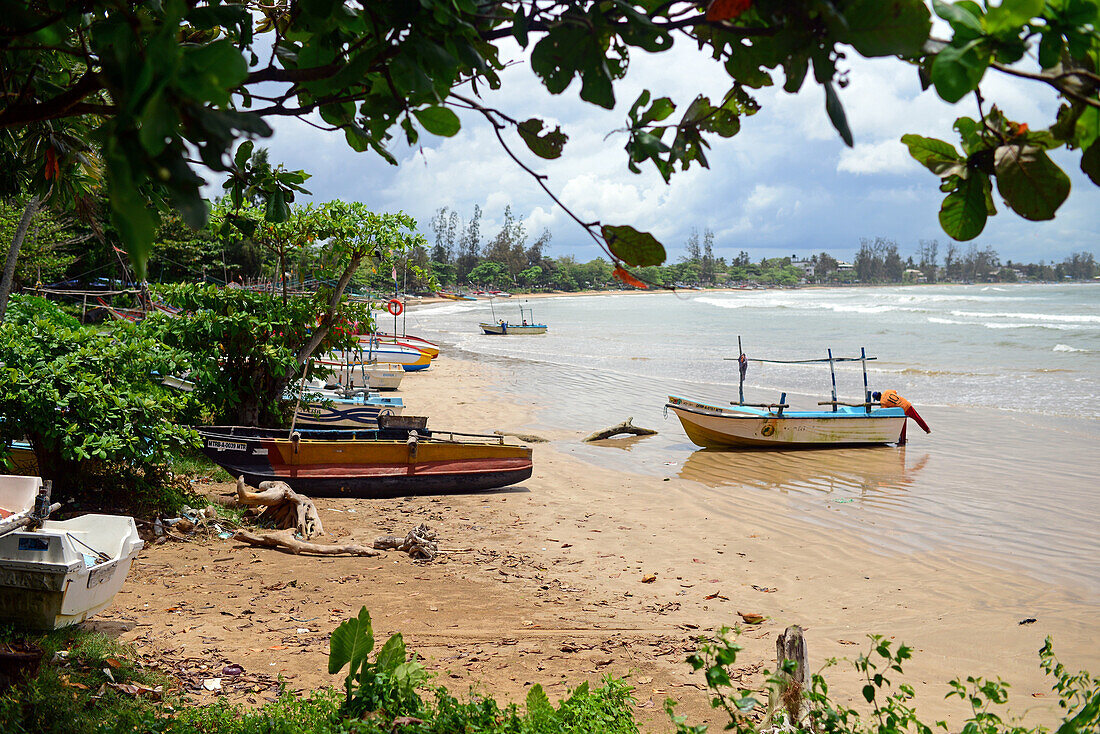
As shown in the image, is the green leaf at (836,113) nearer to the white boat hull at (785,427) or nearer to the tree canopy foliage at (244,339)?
the tree canopy foliage at (244,339)

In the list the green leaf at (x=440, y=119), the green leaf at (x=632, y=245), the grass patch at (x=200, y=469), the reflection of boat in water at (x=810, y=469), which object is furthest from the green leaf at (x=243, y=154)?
the reflection of boat in water at (x=810, y=469)

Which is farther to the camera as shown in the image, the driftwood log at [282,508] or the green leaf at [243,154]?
the driftwood log at [282,508]

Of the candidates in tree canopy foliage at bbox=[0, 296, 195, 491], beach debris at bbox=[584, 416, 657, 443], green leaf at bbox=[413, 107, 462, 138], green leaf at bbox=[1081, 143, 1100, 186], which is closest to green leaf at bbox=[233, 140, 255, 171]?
green leaf at bbox=[413, 107, 462, 138]

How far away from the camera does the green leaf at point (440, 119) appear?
72.5 inches

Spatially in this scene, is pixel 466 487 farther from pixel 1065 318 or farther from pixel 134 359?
pixel 1065 318

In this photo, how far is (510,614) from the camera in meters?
5.86

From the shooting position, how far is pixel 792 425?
516 inches

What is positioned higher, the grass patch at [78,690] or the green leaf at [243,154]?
the green leaf at [243,154]

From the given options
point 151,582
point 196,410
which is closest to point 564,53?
point 151,582

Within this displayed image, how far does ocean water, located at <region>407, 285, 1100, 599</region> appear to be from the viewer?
9.10 meters

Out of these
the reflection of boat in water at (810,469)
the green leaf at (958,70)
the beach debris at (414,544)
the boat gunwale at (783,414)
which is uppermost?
the green leaf at (958,70)

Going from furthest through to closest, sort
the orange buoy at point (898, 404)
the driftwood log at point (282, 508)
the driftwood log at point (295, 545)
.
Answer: the orange buoy at point (898, 404) < the driftwood log at point (282, 508) < the driftwood log at point (295, 545)

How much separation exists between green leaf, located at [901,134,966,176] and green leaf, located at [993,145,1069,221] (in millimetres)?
112

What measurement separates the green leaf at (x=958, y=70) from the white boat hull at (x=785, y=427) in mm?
11987
